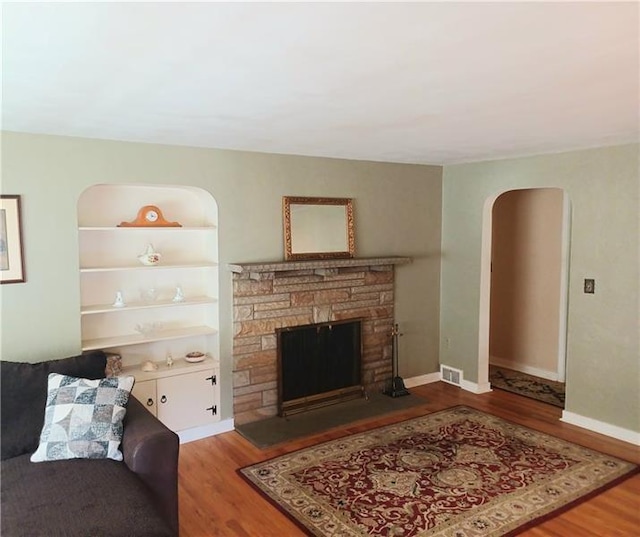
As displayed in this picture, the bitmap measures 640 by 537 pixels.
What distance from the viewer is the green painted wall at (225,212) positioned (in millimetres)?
3441

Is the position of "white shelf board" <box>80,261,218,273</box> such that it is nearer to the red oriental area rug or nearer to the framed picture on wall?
the framed picture on wall

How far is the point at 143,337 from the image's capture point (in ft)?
13.2

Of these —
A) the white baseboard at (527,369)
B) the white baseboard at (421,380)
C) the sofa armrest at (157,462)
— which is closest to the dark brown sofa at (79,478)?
the sofa armrest at (157,462)

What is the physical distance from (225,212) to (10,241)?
59.7 inches

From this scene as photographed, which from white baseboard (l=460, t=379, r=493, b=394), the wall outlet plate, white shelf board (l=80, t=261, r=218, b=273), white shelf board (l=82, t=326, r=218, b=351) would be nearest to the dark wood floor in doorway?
white baseboard (l=460, t=379, r=493, b=394)

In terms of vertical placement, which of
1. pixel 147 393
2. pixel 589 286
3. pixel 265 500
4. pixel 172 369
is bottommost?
pixel 265 500

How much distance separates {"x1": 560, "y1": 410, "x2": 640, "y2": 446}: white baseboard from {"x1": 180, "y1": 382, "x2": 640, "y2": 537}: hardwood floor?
0.06 meters

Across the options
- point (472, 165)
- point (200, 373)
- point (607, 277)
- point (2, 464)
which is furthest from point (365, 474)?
point (472, 165)

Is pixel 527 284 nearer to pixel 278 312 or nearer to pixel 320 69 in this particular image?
pixel 278 312

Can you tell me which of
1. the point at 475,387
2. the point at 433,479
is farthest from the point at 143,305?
the point at 475,387

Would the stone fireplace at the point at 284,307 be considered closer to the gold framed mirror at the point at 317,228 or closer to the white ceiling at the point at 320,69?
the gold framed mirror at the point at 317,228

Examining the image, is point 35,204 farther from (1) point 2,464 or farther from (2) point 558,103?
(2) point 558,103

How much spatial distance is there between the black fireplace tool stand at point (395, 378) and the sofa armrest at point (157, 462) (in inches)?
110

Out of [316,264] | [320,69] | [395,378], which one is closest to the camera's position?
[320,69]
